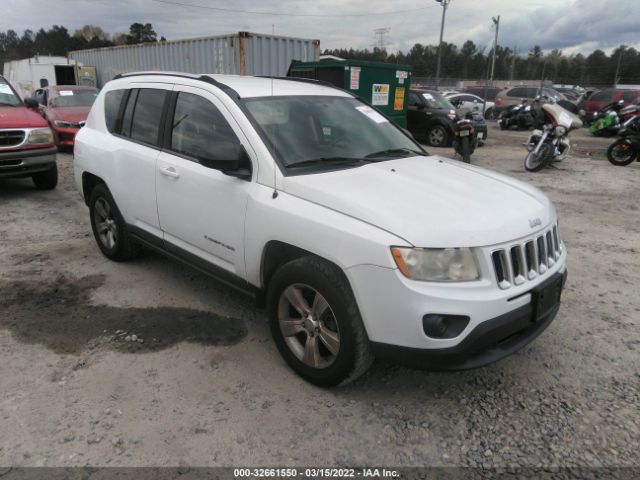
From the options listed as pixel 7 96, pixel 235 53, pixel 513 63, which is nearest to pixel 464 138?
pixel 235 53

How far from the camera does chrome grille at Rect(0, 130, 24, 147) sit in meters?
7.06

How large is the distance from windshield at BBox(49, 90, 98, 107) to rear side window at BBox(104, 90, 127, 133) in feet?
28.4

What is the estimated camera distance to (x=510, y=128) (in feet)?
65.6

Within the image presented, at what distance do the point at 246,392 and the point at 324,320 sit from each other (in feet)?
2.21

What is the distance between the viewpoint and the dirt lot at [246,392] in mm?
2512

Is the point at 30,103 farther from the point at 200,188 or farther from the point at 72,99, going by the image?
the point at 200,188

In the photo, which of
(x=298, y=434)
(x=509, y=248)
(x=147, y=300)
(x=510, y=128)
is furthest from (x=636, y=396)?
(x=510, y=128)

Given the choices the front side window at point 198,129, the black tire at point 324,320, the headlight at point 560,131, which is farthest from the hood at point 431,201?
the headlight at point 560,131

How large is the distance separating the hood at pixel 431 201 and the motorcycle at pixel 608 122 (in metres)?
16.3

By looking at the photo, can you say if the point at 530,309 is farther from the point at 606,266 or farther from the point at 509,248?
the point at 606,266

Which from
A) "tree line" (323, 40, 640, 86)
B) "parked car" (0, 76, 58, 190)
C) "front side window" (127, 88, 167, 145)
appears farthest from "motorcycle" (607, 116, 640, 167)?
"tree line" (323, 40, 640, 86)

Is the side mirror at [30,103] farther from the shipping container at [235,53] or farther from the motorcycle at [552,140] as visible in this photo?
the motorcycle at [552,140]

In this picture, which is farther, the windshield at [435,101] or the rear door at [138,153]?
the windshield at [435,101]

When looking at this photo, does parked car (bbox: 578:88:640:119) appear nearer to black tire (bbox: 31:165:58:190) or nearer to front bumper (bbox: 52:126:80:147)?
front bumper (bbox: 52:126:80:147)
